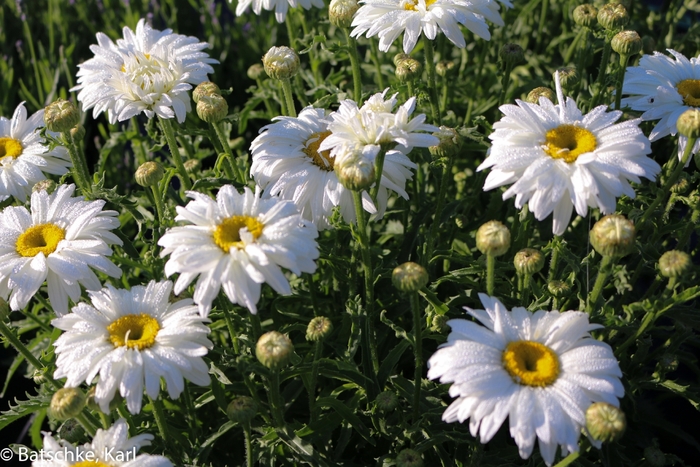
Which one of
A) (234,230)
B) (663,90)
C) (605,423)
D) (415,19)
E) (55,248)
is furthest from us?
(415,19)

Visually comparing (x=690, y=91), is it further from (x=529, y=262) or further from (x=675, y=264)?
(x=529, y=262)

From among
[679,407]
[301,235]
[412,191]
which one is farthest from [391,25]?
[679,407]

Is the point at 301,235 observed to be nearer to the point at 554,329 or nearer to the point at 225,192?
the point at 225,192

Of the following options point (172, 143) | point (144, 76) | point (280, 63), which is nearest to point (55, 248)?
point (172, 143)

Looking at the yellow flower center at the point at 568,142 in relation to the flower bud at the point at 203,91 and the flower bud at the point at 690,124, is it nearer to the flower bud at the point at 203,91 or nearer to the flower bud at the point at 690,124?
the flower bud at the point at 690,124

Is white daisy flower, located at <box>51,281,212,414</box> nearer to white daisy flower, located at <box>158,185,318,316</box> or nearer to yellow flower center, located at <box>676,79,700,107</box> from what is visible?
white daisy flower, located at <box>158,185,318,316</box>
